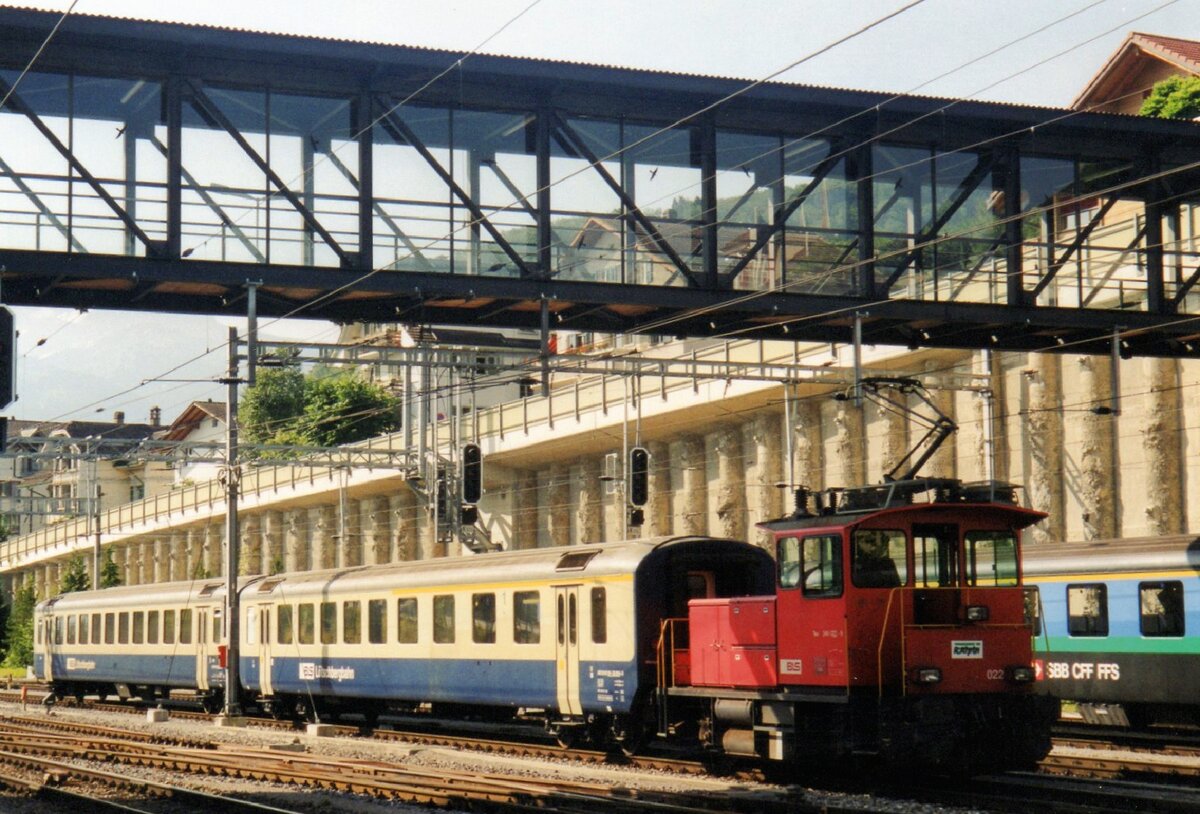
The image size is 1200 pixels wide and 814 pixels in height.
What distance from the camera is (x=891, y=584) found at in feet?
60.0

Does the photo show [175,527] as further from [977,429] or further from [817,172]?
[817,172]

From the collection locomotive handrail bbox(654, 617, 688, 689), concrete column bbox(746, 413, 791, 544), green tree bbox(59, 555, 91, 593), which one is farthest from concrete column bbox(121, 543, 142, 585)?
locomotive handrail bbox(654, 617, 688, 689)

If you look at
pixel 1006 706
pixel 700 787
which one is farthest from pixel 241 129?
pixel 1006 706

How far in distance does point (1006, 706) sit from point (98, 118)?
1499 centimetres

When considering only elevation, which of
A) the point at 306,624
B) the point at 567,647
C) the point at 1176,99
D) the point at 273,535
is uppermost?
the point at 1176,99

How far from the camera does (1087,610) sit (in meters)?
25.8

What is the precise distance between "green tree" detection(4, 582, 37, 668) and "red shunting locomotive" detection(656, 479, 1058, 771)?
66.9 m

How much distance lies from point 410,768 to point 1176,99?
134 ft

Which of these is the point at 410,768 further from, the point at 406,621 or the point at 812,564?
the point at 406,621

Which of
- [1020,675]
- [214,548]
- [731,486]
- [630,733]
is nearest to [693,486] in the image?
[731,486]

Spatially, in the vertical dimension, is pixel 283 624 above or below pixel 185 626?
above

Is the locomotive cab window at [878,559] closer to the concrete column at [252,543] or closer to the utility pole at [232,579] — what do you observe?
the utility pole at [232,579]

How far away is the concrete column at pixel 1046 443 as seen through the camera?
38219 mm

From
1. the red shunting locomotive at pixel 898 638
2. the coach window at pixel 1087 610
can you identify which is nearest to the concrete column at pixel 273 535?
the coach window at pixel 1087 610
